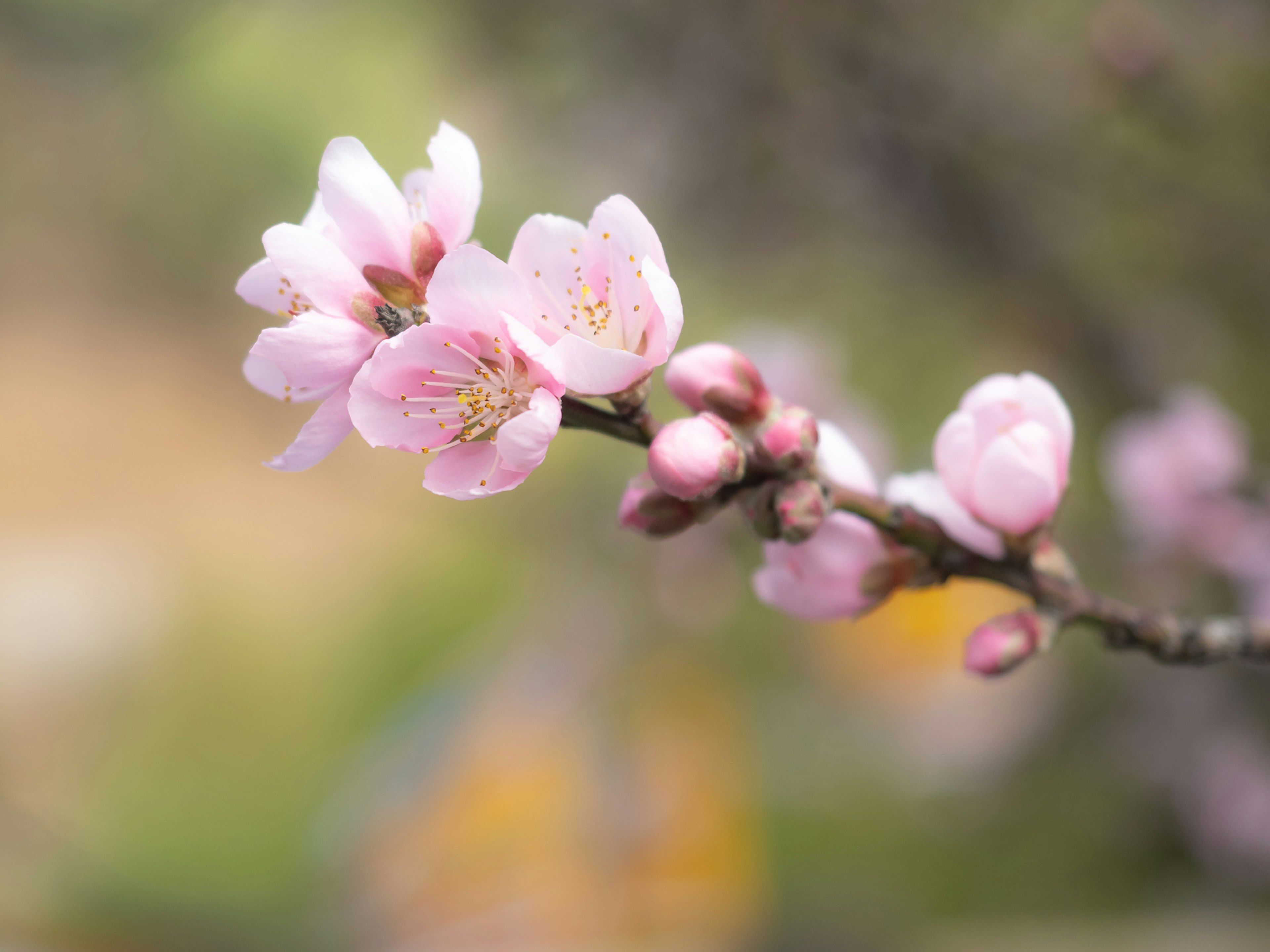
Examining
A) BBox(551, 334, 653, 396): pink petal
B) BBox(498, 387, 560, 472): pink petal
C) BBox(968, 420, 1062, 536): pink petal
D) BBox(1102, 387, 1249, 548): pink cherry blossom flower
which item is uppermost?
BBox(1102, 387, 1249, 548): pink cherry blossom flower

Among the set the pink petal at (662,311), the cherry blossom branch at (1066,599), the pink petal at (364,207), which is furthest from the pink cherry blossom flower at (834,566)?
the pink petal at (364,207)

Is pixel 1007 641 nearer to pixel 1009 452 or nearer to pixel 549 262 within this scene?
pixel 1009 452

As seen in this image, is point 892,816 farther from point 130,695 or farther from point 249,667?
point 130,695

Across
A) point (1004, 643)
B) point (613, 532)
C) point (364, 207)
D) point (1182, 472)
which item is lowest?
point (1004, 643)

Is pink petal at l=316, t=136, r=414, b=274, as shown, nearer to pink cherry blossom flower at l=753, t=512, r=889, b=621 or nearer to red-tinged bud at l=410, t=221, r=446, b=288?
red-tinged bud at l=410, t=221, r=446, b=288

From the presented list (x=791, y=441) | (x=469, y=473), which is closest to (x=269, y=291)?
(x=469, y=473)

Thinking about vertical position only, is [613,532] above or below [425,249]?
above

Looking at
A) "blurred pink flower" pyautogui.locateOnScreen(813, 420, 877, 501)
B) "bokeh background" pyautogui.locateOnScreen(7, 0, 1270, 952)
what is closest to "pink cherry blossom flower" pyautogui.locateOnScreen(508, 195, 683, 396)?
"blurred pink flower" pyautogui.locateOnScreen(813, 420, 877, 501)

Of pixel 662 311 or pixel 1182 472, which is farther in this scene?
pixel 1182 472
